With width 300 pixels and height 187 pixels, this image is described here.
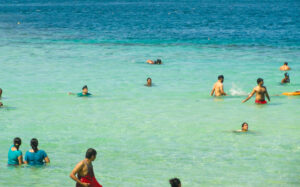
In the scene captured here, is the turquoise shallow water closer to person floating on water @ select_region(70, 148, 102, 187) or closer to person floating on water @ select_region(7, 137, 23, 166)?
person floating on water @ select_region(7, 137, 23, 166)

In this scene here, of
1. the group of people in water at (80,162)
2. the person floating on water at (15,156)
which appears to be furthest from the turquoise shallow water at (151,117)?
the group of people in water at (80,162)

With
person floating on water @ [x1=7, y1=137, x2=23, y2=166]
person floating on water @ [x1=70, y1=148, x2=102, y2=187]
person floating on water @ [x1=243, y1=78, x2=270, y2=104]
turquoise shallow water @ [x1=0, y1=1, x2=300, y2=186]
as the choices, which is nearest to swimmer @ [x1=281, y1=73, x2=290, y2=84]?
turquoise shallow water @ [x1=0, y1=1, x2=300, y2=186]

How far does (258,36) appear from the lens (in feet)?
210

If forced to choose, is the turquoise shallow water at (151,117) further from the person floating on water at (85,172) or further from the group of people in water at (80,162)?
the person floating on water at (85,172)

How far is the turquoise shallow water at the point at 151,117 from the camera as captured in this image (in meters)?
16.2

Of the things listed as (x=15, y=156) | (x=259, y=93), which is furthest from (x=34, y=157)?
(x=259, y=93)

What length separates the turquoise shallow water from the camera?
16.2 metres

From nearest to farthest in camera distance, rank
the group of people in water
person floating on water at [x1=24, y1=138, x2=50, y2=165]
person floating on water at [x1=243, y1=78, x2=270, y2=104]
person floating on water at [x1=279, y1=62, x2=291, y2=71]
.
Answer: the group of people in water < person floating on water at [x1=24, y1=138, x2=50, y2=165] < person floating on water at [x1=243, y1=78, x2=270, y2=104] < person floating on water at [x1=279, y1=62, x2=291, y2=71]

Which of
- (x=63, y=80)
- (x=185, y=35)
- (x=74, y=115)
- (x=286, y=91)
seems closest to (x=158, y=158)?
(x=74, y=115)

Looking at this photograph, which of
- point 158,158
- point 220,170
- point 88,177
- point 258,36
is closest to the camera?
point 88,177

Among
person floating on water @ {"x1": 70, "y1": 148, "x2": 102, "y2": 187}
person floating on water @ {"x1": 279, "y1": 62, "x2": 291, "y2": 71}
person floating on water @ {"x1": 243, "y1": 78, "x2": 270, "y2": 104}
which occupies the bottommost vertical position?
person floating on water @ {"x1": 70, "y1": 148, "x2": 102, "y2": 187}

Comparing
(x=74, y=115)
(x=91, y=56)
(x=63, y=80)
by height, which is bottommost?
(x=74, y=115)

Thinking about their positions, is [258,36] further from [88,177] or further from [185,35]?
[88,177]

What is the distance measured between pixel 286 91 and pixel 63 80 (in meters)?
14.0
